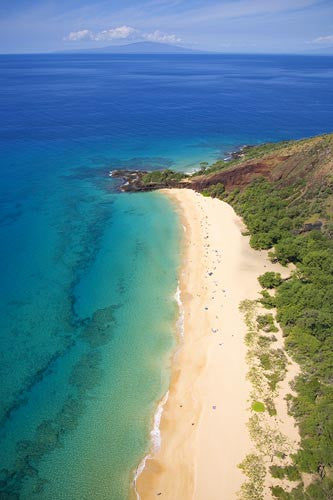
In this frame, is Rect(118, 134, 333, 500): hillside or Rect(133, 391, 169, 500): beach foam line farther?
Rect(133, 391, 169, 500): beach foam line

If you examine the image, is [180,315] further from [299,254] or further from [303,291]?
[299,254]

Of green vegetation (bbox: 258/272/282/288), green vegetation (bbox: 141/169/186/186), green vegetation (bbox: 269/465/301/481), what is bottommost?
green vegetation (bbox: 269/465/301/481)

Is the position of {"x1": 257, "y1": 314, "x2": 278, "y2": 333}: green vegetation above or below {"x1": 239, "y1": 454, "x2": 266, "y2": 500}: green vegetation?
above

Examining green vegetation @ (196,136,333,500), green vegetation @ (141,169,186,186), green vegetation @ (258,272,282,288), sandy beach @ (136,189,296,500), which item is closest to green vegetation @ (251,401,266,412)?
green vegetation @ (196,136,333,500)

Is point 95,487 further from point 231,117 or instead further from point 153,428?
point 231,117

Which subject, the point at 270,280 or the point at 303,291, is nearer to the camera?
the point at 303,291

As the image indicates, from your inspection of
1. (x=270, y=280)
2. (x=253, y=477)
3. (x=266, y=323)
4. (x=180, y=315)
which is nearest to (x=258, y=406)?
(x=253, y=477)

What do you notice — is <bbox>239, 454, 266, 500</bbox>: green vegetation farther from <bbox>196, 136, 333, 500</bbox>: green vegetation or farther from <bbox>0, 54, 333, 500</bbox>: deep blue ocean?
<bbox>0, 54, 333, 500</bbox>: deep blue ocean

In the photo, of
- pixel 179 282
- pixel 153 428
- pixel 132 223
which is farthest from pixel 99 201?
pixel 153 428
